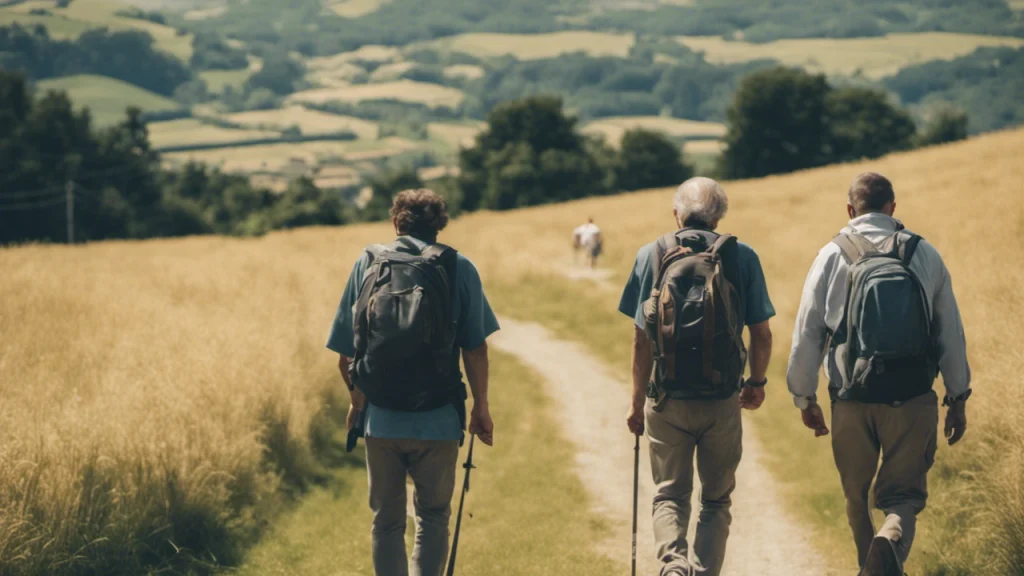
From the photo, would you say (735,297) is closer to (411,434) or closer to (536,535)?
(411,434)

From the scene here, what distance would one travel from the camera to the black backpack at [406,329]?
17.3 feet

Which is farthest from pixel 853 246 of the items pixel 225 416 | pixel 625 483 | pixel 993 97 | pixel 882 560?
pixel 993 97

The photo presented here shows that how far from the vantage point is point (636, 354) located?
5.86m

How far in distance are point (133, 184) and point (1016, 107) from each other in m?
126

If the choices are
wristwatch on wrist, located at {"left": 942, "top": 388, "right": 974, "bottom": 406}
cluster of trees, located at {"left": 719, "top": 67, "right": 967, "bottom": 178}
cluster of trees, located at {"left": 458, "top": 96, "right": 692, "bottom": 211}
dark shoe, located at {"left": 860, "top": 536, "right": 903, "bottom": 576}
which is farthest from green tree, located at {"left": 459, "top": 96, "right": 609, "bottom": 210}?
dark shoe, located at {"left": 860, "top": 536, "right": 903, "bottom": 576}

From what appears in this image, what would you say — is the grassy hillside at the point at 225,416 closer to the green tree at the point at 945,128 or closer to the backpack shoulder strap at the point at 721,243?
the backpack shoulder strap at the point at 721,243

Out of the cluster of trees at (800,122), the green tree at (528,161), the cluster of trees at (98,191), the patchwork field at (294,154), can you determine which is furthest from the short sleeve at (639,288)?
the patchwork field at (294,154)

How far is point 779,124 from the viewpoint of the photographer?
276ft

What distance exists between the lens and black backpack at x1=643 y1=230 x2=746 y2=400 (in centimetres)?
542

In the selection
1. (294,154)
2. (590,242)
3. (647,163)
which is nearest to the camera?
(590,242)

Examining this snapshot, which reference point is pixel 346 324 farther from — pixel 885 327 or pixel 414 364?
pixel 885 327

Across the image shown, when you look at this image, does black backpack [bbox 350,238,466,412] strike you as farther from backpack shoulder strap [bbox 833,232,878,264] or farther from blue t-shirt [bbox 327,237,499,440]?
backpack shoulder strap [bbox 833,232,878,264]

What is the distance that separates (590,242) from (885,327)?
2093cm

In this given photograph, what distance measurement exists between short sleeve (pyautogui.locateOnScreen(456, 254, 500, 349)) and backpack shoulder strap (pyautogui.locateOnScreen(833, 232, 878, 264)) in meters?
1.89
